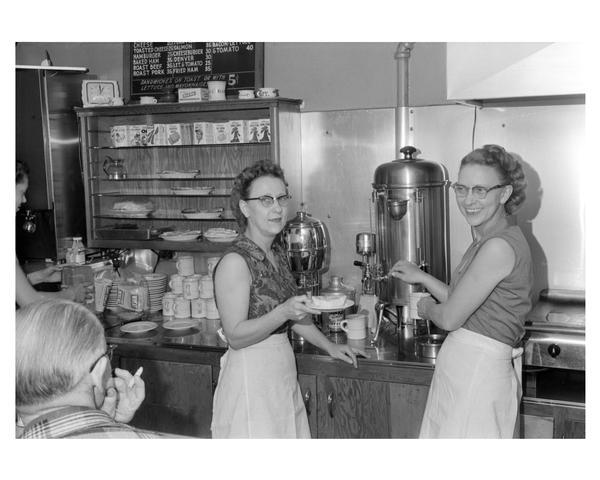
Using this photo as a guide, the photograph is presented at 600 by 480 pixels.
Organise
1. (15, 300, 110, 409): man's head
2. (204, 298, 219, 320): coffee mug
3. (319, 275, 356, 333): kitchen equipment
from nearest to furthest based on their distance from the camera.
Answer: (15, 300, 110, 409): man's head → (319, 275, 356, 333): kitchen equipment → (204, 298, 219, 320): coffee mug

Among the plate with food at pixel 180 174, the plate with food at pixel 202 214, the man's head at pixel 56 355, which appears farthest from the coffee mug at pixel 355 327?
the man's head at pixel 56 355

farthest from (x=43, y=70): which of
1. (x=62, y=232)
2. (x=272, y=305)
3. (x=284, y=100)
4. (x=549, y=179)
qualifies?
(x=549, y=179)

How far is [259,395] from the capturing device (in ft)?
8.53

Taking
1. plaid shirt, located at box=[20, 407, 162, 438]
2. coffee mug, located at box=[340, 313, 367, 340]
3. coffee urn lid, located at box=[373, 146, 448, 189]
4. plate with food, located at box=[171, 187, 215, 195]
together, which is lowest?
coffee mug, located at box=[340, 313, 367, 340]

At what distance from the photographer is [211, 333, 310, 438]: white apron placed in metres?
2.59

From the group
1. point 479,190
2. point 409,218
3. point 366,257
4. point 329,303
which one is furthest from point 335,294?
point 479,190

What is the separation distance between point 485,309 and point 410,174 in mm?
951

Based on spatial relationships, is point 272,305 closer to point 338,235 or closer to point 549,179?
point 338,235

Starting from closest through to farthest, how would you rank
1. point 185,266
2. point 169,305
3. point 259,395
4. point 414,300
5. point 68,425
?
point 68,425 → point 259,395 → point 414,300 → point 169,305 → point 185,266

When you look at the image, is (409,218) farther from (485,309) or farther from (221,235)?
(221,235)

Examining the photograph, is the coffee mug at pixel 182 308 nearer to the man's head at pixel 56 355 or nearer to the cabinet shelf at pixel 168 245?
the cabinet shelf at pixel 168 245

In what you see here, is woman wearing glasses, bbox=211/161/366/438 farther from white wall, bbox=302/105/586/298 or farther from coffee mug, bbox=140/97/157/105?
coffee mug, bbox=140/97/157/105

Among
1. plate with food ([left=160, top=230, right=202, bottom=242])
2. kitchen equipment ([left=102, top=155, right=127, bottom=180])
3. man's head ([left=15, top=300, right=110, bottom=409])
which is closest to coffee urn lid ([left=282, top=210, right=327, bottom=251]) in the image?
plate with food ([left=160, top=230, right=202, bottom=242])
